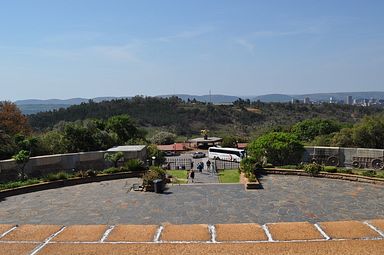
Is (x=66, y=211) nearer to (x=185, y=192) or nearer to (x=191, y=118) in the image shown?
(x=185, y=192)

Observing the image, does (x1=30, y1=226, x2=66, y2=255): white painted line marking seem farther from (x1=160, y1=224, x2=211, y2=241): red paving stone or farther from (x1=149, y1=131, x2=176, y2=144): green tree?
(x1=149, y1=131, x2=176, y2=144): green tree

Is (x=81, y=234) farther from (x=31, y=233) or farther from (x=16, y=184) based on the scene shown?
(x=16, y=184)

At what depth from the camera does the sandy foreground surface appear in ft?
29.0

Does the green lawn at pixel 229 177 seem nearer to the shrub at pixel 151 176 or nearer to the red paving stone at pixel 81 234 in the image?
the shrub at pixel 151 176

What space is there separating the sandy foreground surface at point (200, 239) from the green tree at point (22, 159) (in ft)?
32.2

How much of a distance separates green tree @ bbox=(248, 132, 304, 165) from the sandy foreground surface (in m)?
13.9

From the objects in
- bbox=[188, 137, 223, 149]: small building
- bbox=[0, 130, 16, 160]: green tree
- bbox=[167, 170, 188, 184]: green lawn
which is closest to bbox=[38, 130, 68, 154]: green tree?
bbox=[0, 130, 16, 160]: green tree

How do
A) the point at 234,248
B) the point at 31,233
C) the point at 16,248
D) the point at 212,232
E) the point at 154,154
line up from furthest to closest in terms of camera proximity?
1. the point at 154,154
2. the point at 31,233
3. the point at 212,232
4. the point at 16,248
5. the point at 234,248

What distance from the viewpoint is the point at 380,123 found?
3231 cm

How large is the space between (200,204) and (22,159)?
948 cm

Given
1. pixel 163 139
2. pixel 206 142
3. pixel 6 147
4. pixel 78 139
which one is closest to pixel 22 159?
pixel 6 147

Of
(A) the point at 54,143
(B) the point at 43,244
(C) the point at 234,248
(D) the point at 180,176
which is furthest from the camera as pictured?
(A) the point at 54,143

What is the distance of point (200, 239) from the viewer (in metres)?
9.54

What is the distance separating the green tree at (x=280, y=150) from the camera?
24.3 meters
